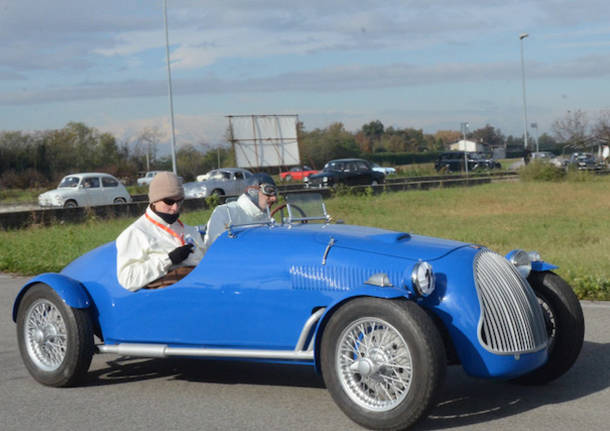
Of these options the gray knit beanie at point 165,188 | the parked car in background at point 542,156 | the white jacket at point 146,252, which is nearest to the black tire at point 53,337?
the white jacket at point 146,252

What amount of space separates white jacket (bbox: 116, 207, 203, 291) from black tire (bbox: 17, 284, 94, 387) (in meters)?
0.46

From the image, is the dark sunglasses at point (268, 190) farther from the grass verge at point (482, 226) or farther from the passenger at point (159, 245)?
the grass verge at point (482, 226)

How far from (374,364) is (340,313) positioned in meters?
0.35

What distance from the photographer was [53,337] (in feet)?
19.4

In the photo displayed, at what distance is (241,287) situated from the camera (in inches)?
201

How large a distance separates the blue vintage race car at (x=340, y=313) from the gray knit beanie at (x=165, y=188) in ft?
1.75

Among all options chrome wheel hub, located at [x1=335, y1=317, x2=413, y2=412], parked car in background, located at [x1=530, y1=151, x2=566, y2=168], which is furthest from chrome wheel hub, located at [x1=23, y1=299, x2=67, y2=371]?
parked car in background, located at [x1=530, y1=151, x2=566, y2=168]

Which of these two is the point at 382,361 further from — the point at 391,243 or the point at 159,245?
the point at 159,245

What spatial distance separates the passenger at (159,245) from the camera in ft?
18.3

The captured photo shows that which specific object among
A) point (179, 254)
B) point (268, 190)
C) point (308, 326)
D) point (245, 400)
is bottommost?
point (245, 400)

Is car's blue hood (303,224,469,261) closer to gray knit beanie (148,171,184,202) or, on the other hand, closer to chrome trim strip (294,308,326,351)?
chrome trim strip (294,308,326,351)

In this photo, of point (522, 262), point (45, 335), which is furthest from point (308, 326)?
point (45, 335)

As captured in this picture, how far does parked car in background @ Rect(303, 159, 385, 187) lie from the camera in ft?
123

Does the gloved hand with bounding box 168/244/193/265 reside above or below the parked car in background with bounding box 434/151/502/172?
below
